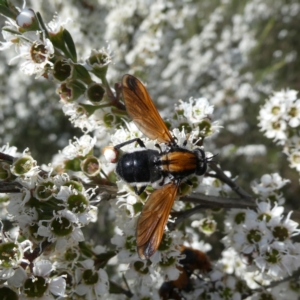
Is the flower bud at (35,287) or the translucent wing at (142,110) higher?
the translucent wing at (142,110)

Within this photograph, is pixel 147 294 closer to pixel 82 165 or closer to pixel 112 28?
pixel 82 165

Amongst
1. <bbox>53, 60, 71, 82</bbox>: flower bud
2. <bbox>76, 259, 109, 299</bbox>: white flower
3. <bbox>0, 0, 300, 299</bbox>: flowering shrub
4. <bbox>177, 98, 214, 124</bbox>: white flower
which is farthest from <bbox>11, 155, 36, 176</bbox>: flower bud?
<bbox>177, 98, 214, 124</bbox>: white flower

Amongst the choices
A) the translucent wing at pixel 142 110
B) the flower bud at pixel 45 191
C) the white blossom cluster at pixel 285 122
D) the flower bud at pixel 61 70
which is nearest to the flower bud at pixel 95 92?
the flower bud at pixel 61 70

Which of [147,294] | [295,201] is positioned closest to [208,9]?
[295,201]

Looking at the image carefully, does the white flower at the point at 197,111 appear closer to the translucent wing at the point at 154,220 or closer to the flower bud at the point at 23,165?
the translucent wing at the point at 154,220

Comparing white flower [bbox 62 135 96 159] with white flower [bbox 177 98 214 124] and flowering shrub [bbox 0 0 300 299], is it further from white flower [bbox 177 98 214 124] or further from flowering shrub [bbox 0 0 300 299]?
white flower [bbox 177 98 214 124]

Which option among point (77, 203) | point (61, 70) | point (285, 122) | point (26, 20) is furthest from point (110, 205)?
point (285, 122)
